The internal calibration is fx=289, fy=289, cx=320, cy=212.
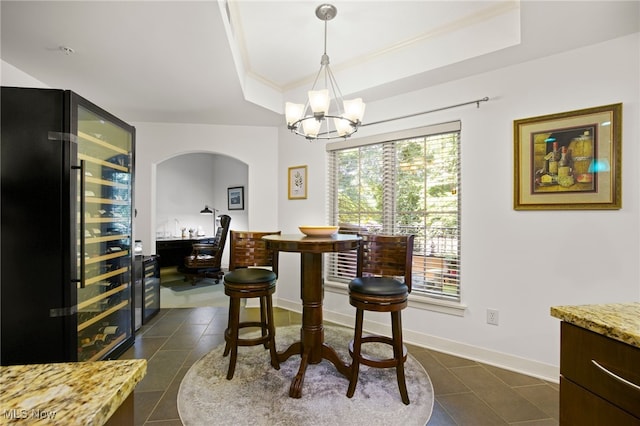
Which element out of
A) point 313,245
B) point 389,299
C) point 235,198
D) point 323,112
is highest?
point 323,112

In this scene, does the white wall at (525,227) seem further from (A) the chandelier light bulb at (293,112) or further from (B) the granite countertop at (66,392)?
(B) the granite countertop at (66,392)

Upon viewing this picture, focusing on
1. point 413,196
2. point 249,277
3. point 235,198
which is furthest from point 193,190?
point 413,196

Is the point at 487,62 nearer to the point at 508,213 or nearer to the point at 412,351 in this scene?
the point at 508,213

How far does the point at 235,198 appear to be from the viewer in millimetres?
6520

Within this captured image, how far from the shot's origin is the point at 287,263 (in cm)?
388

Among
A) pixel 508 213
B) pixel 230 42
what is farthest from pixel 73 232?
pixel 508 213

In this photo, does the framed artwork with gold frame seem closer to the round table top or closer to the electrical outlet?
the electrical outlet

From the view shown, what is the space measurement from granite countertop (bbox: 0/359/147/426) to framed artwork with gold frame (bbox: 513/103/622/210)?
8.85ft

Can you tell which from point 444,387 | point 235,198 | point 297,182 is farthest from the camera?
point 235,198

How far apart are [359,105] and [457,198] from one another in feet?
4.24

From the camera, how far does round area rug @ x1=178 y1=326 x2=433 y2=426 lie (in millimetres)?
1714

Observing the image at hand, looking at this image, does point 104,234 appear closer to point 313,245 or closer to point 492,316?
point 313,245

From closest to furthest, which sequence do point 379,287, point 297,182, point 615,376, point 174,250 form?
point 615,376 → point 379,287 → point 297,182 → point 174,250

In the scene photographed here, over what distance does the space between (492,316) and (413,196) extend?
126cm
